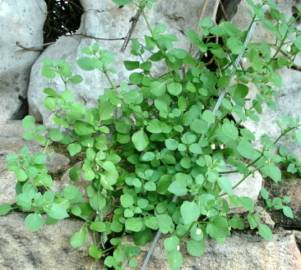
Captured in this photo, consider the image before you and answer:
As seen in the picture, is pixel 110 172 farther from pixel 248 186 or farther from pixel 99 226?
pixel 248 186

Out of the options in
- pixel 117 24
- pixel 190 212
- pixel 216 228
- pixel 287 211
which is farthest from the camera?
pixel 117 24

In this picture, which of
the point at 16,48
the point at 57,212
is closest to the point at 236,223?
the point at 57,212

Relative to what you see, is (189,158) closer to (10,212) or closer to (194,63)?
(194,63)

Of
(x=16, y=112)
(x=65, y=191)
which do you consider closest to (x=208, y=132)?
(x=65, y=191)

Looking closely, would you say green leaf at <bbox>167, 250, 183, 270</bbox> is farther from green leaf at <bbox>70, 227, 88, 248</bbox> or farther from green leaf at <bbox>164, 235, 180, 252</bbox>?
green leaf at <bbox>70, 227, 88, 248</bbox>

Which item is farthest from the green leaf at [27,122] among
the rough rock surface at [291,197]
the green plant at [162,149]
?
the rough rock surface at [291,197]

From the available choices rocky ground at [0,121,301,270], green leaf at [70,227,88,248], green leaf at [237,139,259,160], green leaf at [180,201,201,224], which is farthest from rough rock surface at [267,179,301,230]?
green leaf at [70,227,88,248]

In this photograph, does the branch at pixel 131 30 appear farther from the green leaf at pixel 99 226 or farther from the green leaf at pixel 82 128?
the green leaf at pixel 99 226
